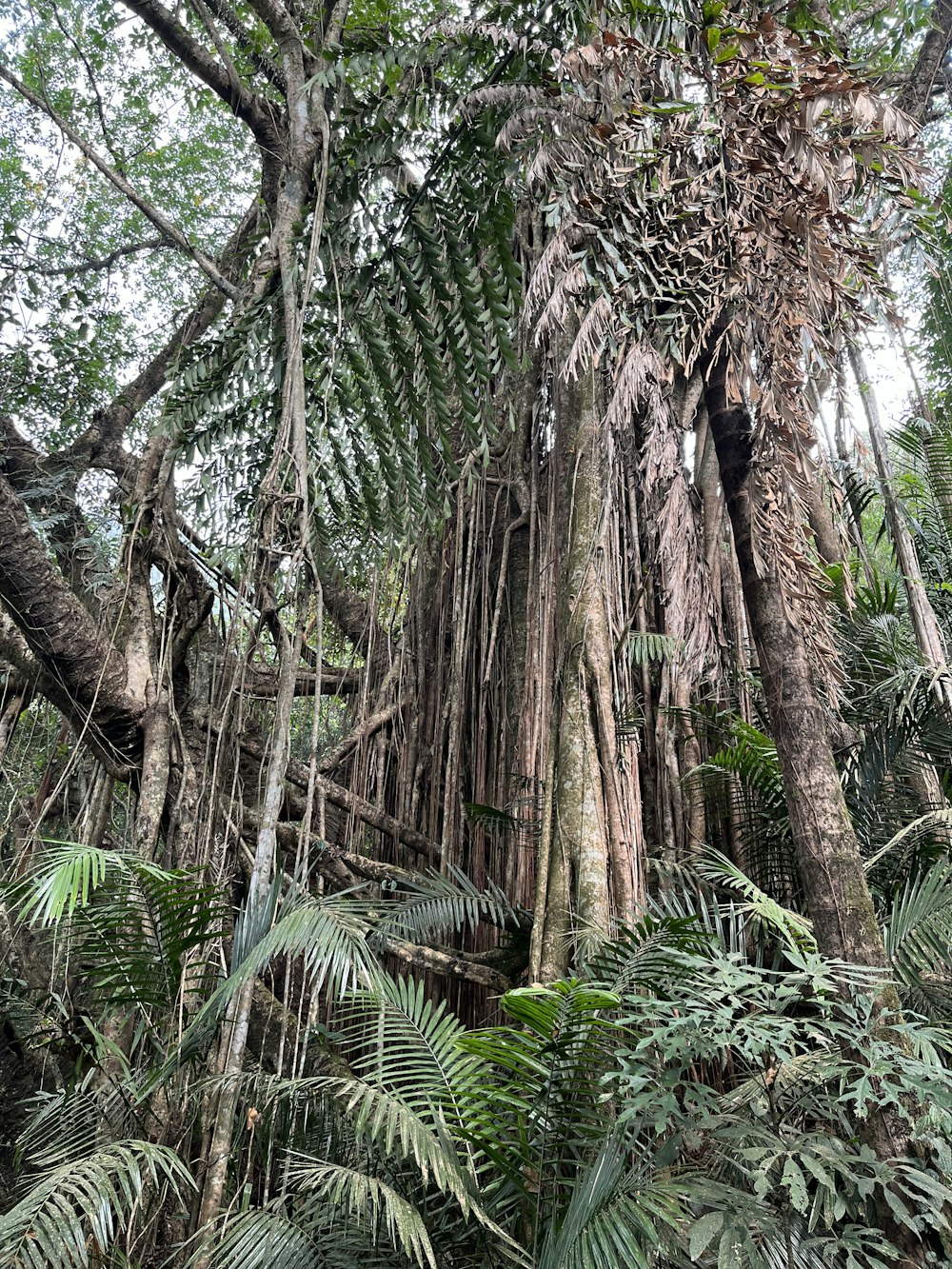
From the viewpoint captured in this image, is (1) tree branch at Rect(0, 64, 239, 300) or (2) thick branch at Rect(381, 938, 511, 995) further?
(1) tree branch at Rect(0, 64, 239, 300)

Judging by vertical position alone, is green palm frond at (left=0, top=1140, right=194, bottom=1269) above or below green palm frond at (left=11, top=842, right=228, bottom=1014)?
below

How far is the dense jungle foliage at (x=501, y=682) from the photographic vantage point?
67.7 inches

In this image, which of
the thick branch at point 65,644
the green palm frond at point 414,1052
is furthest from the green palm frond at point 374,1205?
the thick branch at point 65,644

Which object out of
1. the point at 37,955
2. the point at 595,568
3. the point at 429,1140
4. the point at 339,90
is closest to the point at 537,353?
the point at 339,90

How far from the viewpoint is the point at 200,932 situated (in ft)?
6.79

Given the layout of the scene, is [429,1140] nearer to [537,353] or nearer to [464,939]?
[464,939]

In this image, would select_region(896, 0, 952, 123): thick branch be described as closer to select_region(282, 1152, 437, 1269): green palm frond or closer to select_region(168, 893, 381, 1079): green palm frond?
select_region(168, 893, 381, 1079): green palm frond

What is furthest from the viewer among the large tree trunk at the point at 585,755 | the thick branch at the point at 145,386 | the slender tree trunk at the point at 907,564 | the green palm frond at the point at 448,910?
the thick branch at the point at 145,386

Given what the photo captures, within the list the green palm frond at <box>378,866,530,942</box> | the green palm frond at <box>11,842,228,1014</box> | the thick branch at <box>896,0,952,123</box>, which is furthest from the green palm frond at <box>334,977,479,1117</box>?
the thick branch at <box>896,0,952,123</box>

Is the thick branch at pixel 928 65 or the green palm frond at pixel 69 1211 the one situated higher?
the thick branch at pixel 928 65

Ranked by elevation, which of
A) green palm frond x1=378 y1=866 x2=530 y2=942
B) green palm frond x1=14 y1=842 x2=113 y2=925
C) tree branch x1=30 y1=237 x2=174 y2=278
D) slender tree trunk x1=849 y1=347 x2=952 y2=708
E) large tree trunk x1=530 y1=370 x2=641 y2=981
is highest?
tree branch x1=30 y1=237 x2=174 y2=278

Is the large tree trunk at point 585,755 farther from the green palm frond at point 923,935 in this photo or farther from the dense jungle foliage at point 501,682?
the green palm frond at point 923,935

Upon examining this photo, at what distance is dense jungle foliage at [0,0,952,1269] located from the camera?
172cm

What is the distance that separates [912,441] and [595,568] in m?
2.30
